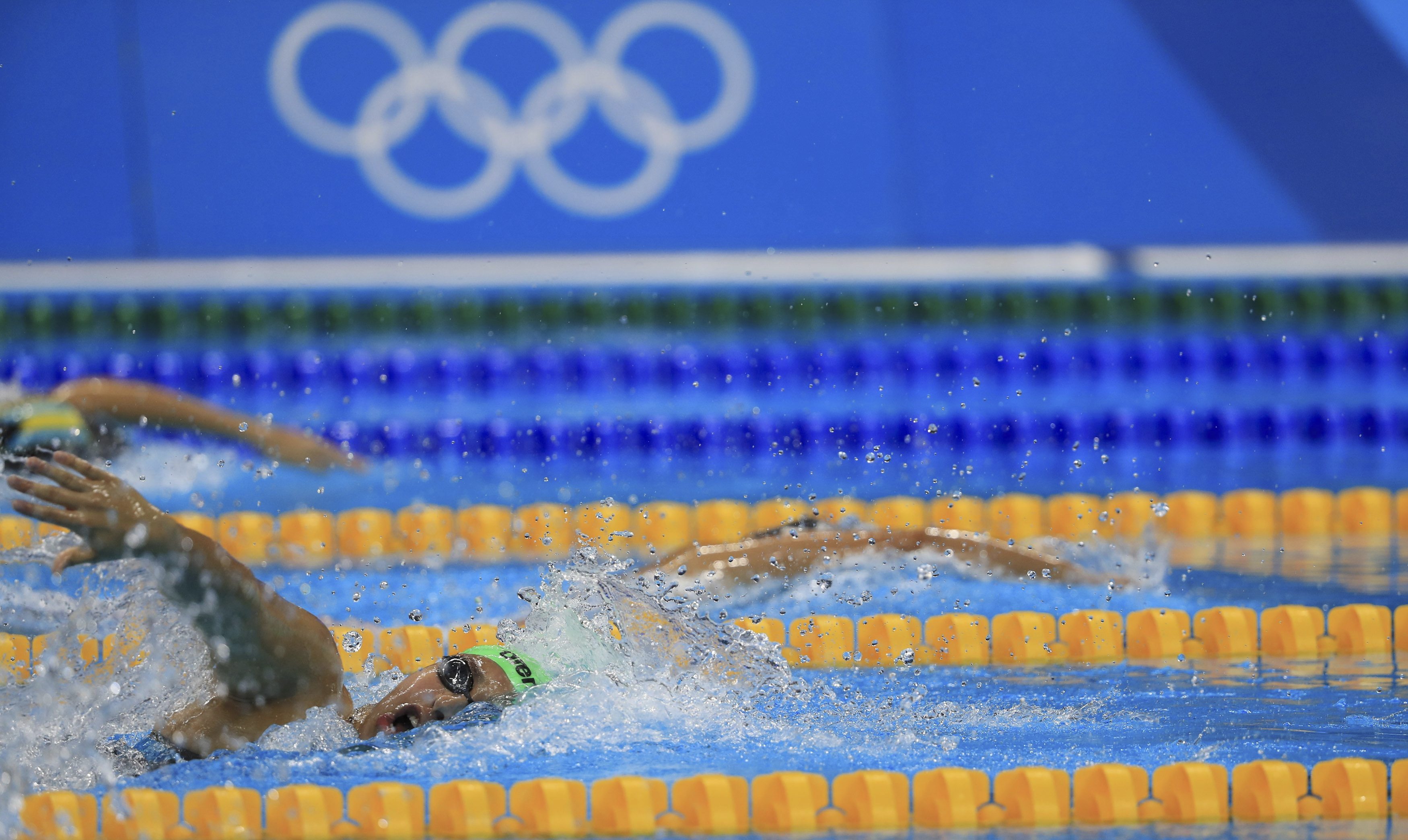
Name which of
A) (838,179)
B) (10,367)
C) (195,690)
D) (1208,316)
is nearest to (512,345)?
(838,179)

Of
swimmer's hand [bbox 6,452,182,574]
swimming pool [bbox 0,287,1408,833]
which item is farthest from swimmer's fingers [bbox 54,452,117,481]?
swimming pool [bbox 0,287,1408,833]

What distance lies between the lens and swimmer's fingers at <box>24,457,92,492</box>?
6.82 feet

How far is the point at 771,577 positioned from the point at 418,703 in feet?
5.09

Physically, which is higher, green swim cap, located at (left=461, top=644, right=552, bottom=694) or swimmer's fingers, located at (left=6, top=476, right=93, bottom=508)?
swimmer's fingers, located at (left=6, top=476, right=93, bottom=508)

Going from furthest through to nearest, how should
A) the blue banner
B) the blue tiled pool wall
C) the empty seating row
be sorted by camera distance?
the blue banner → the blue tiled pool wall → the empty seating row

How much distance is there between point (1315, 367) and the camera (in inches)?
274

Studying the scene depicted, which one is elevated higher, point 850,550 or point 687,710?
point 850,550

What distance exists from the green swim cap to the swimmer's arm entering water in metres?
0.37

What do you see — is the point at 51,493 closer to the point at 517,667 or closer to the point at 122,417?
the point at 122,417

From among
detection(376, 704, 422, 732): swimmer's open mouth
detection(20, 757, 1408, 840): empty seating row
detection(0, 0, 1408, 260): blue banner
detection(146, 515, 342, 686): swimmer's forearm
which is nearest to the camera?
detection(146, 515, 342, 686): swimmer's forearm

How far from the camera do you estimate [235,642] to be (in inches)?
98.1

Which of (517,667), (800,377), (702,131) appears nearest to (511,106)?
(702,131)

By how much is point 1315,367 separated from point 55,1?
21.8 feet

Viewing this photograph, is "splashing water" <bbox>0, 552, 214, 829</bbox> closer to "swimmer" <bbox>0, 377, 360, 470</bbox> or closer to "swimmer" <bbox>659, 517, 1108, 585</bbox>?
"swimmer" <bbox>0, 377, 360, 470</bbox>
